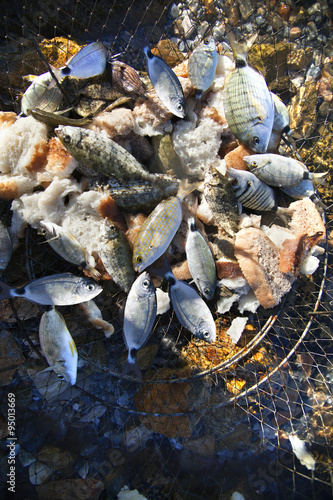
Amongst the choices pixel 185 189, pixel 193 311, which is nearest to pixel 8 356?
pixel 193 311

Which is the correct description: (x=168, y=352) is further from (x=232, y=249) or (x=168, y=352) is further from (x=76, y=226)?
(x=76, y=226)

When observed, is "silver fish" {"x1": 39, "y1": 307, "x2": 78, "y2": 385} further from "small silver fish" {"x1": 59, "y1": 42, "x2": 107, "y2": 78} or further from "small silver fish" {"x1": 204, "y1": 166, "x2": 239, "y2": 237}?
"small silver fish" {"x1": 59, "y1": 42, "x2": 107, "y2": 78}

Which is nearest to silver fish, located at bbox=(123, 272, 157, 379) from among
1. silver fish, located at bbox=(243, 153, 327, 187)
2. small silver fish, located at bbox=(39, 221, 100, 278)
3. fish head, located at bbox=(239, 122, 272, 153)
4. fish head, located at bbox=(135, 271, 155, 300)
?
fish head, located at bbox=(135, 271, 155, 300)

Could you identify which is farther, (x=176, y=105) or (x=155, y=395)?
(x=155, y=395)

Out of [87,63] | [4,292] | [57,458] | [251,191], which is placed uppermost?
[87,63]

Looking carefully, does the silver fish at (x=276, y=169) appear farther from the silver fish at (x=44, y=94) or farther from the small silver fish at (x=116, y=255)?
the silver fish at (x=44, y=94)

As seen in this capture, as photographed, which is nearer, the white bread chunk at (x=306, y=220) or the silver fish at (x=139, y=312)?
the silver fish at (x=139, y=312)

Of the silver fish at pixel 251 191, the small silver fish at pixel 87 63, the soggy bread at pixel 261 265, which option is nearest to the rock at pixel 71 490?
the soggy bread at pixel 261 265

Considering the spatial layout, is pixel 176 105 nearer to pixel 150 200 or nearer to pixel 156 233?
pixel 150 200
